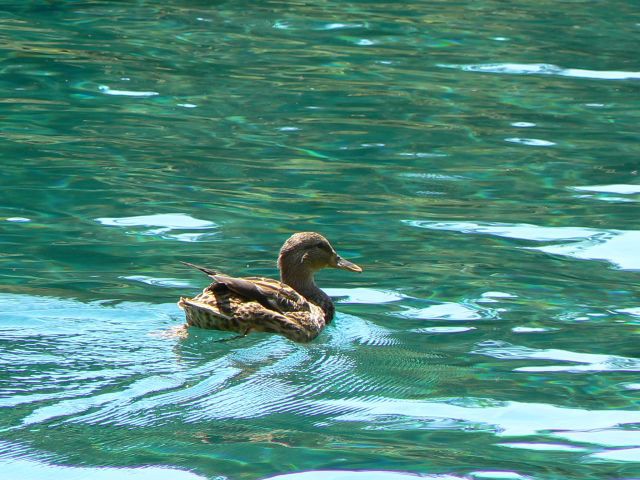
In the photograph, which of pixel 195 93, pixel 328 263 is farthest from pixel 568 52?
pixel 328 263

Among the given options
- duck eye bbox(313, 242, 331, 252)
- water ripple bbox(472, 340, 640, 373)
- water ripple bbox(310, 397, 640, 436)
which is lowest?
water ripple bbox(472, 340, 640, 373)

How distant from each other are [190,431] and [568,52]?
37.4 ft

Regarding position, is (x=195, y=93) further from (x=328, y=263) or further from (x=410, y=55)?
(x=328, y=263)

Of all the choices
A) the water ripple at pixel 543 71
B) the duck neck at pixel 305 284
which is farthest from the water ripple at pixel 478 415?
the water ripple at pixel 543 71

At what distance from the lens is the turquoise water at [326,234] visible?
21.4 ft

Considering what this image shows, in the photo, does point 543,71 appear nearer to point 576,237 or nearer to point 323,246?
point 576,237

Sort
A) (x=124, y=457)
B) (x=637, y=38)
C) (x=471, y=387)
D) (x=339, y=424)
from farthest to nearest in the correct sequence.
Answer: (x=637, y=38) → (x=471, y=387) → (x=339, y=424) → (x=124, y=457)

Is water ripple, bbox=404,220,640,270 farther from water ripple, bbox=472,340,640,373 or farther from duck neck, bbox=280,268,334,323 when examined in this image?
water ripple, bbox=472,340,640,373

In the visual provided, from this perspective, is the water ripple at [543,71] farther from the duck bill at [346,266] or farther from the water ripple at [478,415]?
the water ripple at [478,415]

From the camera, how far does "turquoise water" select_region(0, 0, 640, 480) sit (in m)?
6.52

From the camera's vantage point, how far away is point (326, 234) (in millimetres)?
10195

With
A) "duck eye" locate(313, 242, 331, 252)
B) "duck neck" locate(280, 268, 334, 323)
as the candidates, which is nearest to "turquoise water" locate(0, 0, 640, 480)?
"duck neck" locate(280, 268, 334, 323)

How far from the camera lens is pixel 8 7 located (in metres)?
17.7

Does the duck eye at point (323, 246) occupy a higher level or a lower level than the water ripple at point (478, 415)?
higher
